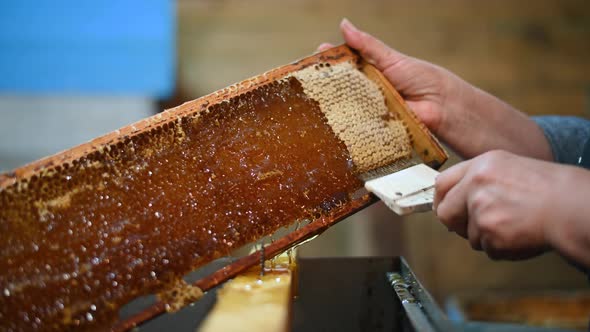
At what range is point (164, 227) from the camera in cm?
120

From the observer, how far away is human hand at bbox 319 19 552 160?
1.75 meters

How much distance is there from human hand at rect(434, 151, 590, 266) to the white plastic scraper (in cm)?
6

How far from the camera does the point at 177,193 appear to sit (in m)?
1.23

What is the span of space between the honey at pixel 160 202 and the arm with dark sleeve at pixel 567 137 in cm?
96

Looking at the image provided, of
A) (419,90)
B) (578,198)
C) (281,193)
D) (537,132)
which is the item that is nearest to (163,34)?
(419,90)

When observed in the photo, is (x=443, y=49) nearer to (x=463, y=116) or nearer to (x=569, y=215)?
(x=463, y=116)

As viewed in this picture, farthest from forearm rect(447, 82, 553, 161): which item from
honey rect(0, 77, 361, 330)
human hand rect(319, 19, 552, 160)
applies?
honey rect(0, 77, 361, 330)

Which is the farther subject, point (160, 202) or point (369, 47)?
point (369, 47)

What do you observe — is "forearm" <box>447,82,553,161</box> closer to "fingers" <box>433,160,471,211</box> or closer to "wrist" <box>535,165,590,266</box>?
"fingers" <box>433,160,471,211</box>

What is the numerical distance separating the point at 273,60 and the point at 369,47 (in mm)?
1829

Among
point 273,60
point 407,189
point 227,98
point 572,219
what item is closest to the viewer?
point 572,219

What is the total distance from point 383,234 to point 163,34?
1809mm

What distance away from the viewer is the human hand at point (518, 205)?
97cm

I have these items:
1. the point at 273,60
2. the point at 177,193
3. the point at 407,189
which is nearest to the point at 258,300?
the point at 177,193
